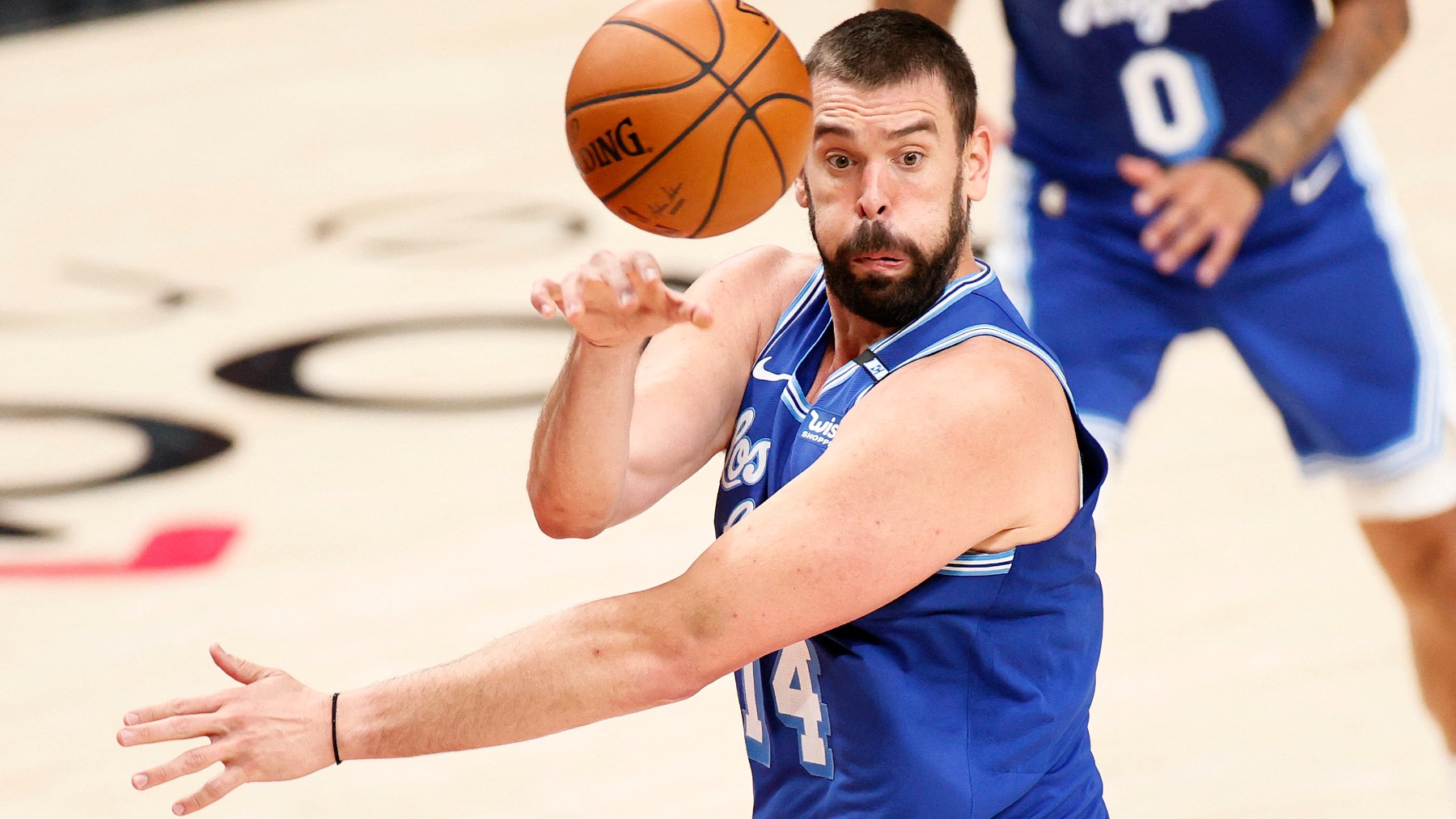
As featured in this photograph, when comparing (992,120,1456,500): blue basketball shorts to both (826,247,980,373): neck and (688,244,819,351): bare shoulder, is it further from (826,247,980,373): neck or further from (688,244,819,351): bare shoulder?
(826,247,980,373): neck

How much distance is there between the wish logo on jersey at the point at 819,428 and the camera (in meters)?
2.65

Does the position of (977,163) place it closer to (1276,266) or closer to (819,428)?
(819,428)

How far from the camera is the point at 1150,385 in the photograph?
13.1ft

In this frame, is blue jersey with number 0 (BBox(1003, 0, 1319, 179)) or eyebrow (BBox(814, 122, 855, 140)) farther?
blue jersey with number 0 (BBox(1003, 0, 1319, 179))

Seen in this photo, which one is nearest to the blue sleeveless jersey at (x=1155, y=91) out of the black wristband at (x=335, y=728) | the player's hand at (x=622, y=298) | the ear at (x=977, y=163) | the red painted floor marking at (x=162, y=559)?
the ear at (x=977, y=163)

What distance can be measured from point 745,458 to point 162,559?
11.3 feet

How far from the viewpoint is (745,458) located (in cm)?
283

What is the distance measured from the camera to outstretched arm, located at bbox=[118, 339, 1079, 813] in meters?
2.38

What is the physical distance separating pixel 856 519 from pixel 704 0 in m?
0.88

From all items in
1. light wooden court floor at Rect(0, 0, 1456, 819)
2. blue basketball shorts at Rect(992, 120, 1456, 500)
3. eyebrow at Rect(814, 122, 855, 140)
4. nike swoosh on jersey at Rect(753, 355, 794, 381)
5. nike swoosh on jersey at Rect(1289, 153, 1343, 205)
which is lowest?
light wooden court floor at Rect(0, 0, 1456, 819)

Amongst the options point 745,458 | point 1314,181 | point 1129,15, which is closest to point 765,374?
point 745,458

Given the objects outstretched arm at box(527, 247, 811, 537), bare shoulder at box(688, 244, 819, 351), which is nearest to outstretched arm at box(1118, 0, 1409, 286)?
bare shoulder at box(688, 244, 819, 351)

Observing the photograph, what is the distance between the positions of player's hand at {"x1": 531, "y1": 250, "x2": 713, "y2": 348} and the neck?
1.60 feet

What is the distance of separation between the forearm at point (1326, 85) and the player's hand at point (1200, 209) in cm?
11
